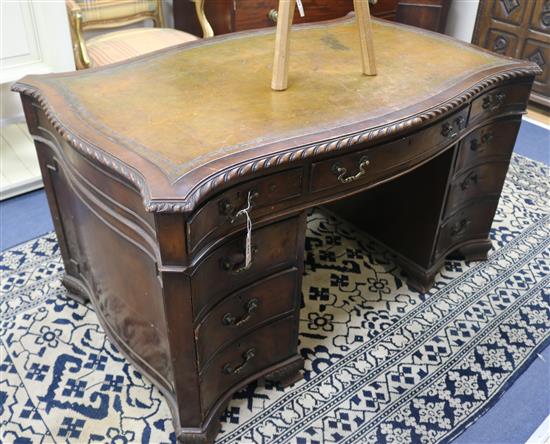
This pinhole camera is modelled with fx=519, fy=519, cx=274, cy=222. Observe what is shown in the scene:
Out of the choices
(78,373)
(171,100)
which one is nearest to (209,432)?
(78,373)

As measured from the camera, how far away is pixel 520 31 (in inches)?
126

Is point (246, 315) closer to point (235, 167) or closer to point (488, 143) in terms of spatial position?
point (235, 167)

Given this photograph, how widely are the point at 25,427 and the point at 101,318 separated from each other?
1.20 feet

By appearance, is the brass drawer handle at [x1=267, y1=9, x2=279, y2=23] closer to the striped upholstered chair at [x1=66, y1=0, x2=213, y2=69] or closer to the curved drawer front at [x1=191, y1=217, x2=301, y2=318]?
the striped upholstered chair at [x1=66, y1=0, x2=213, y2=69]

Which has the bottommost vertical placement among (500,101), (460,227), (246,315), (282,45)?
(460,227)

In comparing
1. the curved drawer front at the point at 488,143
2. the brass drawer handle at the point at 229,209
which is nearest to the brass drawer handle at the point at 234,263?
the brass drawer handle at the point at 229,209

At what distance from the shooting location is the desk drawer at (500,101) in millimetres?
1655

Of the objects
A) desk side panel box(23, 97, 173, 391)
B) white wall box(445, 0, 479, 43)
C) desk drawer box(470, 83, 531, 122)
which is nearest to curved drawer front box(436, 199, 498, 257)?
desk drawer box(470, 83, 531, 122)

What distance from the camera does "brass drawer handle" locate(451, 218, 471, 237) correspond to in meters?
1.96

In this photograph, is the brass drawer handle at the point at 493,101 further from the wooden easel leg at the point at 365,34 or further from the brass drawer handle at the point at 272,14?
the brass drawer handle at the point at 272,14

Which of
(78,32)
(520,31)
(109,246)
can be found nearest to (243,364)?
(109,246)

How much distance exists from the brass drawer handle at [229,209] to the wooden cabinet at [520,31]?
108 inches

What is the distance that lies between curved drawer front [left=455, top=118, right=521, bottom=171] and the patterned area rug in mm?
484

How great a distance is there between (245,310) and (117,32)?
1.87 meters
